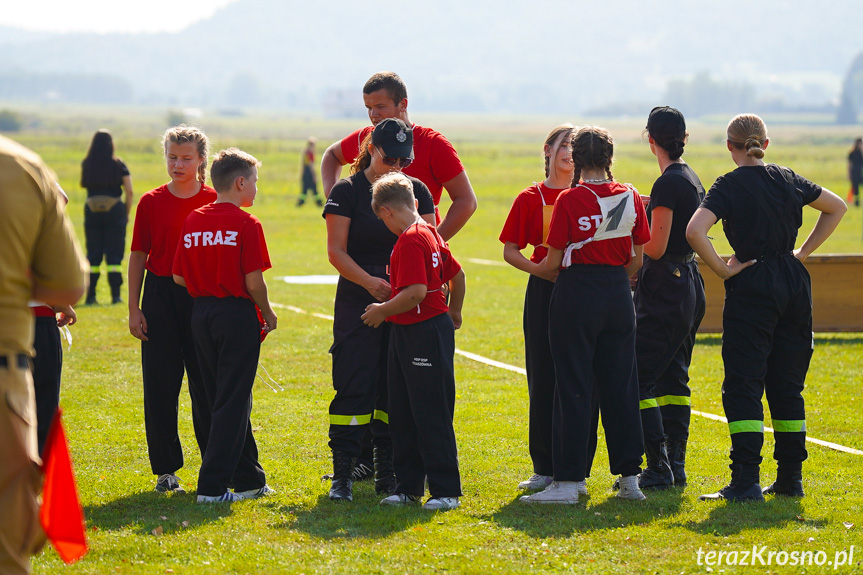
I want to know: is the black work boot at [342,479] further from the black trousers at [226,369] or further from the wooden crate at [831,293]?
the wooden crate at [831,293]

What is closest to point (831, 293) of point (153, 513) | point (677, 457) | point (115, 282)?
point (677, 457)

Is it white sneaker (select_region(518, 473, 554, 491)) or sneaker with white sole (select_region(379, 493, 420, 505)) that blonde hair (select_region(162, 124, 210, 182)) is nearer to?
sneaker with white sole (select_region(379, 493, 420, 505))

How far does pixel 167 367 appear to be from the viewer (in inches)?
242

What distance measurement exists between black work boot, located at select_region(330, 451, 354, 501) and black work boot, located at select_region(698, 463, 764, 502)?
216 cm

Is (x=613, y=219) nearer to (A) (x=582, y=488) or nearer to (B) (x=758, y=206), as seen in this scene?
(B) (x=758, y=206)

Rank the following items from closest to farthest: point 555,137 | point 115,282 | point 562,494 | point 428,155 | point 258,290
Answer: point 258,290 < point 562,494 < point 555,137 < point 428,155 < point 115,282

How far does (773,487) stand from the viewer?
6195mm

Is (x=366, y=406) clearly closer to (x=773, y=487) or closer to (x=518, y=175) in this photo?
(x=773, y=487)

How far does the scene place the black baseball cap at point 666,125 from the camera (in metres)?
6.17

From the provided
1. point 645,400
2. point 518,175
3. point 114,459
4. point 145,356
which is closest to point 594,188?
point 645,400

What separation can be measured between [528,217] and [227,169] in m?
1.90

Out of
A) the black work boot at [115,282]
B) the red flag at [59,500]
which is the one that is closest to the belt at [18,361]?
the red flag at [59,500]

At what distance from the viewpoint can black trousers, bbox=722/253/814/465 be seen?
235 inches

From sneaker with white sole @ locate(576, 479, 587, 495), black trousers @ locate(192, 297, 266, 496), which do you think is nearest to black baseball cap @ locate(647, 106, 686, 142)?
sneaker with white sole @ locate(576, 479, 587, 495)
